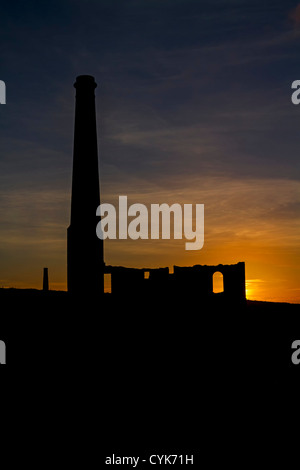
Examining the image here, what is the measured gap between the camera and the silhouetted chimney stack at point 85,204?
1797cm

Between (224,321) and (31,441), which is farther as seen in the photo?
(224,321)

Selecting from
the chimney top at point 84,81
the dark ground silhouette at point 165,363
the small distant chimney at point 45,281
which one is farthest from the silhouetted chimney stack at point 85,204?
the small distant chimney at point 45,281

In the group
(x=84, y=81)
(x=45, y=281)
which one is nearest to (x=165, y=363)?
(x=84, y=81)

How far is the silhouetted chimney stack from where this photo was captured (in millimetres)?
17969

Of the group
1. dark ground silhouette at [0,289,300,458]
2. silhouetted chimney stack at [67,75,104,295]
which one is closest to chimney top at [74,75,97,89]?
silhouetted chimney stack at [67,75,104,295]

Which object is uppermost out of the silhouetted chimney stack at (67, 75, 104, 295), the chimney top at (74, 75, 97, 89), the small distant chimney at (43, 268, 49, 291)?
the chimney top at (74, 75, 97, 89)

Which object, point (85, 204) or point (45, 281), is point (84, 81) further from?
point (45, 281)

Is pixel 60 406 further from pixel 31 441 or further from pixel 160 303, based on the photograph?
pixel 160 303

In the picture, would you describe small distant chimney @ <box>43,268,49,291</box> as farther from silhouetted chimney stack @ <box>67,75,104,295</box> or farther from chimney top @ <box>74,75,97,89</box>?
chimney top @ <box>74,75,97,89</box>

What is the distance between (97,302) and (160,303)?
2565 millimetres

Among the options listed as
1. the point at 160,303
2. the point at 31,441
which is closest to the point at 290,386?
the point at 31,441

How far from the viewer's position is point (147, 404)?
436 inches

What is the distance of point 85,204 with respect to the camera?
18.1 metres
